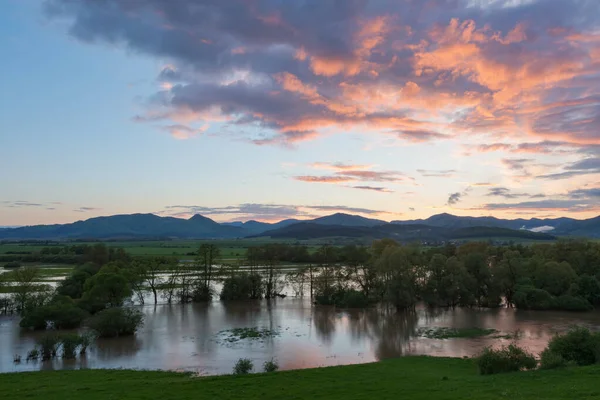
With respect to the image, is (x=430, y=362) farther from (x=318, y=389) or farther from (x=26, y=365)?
(x=26, y=365)

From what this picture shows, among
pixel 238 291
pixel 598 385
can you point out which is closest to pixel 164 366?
pixel 598 385

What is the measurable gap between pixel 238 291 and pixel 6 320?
3201 centimetres

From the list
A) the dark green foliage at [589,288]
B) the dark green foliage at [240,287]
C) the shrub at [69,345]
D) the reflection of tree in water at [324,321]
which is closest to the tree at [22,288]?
the shrub at [69,345]

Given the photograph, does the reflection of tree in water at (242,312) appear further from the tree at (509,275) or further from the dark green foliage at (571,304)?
the dark green foliage at (571,304)

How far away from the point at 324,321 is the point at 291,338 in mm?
10191

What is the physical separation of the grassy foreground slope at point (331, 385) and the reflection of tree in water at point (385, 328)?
11.1m

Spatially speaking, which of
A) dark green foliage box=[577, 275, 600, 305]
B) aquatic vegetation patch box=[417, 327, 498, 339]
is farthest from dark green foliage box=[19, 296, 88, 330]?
dark green foliage box=[577, 275, 600, 305]

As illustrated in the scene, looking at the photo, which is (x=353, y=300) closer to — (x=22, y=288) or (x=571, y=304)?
(x=571, y=304)

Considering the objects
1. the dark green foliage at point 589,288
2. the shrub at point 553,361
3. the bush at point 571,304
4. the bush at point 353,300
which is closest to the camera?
the shrub at point 553,361

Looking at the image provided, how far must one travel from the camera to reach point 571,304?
56812 millimetres

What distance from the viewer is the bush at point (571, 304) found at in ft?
186

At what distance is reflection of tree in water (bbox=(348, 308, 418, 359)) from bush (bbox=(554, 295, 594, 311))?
19.0 meters

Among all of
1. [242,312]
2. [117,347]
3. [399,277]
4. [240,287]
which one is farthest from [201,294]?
[399,277]

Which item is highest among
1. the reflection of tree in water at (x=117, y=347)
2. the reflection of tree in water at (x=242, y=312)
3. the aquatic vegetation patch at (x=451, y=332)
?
the reflection of tree in water at (x=117, y=347)
